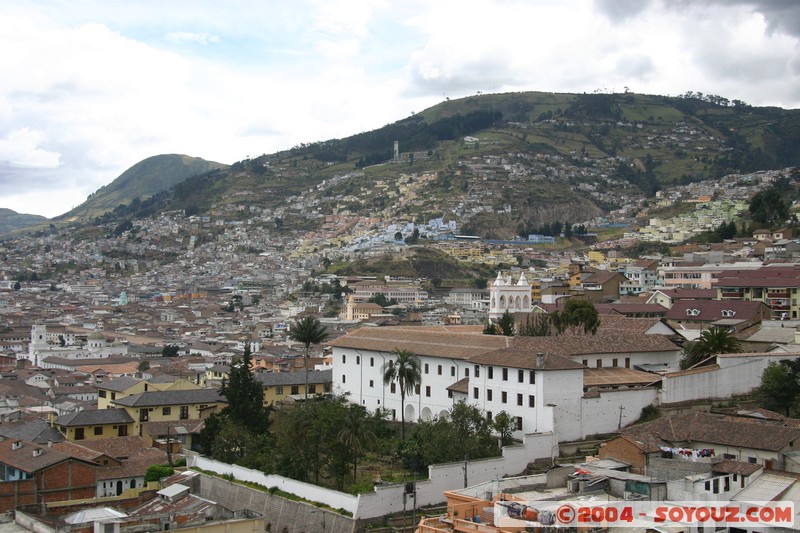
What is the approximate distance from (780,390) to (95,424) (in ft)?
106

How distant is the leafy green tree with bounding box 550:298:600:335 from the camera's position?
1912 inches

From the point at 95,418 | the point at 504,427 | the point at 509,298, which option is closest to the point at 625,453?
the point at 504,427

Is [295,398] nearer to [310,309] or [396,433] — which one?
[396,433]

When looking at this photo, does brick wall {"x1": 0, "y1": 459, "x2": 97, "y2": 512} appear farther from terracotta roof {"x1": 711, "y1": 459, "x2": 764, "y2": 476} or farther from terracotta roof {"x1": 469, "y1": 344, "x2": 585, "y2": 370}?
terracotta roof {"x1": 711, "y1": 459, "x2": 764, "y2": 476}

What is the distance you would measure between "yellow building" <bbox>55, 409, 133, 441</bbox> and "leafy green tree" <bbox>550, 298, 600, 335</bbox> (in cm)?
2331

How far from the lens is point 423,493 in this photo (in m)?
33.0

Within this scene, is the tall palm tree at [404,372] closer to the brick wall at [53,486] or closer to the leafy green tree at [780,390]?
the brick wall at [53,486]

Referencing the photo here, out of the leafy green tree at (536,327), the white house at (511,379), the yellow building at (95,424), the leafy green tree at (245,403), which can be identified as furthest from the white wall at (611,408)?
the yellow building at (95,424)

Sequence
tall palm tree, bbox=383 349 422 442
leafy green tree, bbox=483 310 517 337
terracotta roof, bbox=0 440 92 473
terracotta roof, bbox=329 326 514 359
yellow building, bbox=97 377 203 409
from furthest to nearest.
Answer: yellow building, bbox=97 377 203 409, leafy green tree, bbox=483 310 517 337, terracotta roof, bbox=329 326 514 359, tall palm tree, bbox=383 349 422 442, terracotta roof, bbox=0 440 92 473

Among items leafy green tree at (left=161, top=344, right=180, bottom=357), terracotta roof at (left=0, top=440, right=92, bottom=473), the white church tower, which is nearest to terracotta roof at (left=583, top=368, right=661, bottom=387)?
terracotta roof at (left=0, top=440, right=92, bottom=473)

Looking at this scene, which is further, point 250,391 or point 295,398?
point 295,398

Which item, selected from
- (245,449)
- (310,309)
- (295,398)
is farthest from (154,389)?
(310,309)

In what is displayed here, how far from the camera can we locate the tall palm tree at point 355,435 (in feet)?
116

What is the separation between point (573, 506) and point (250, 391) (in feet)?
74.4
